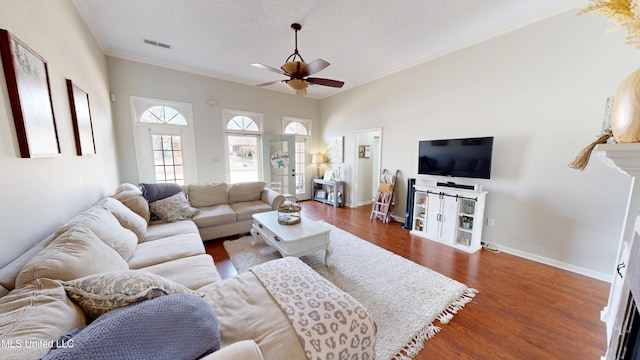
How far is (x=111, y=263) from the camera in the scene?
134 centimetres

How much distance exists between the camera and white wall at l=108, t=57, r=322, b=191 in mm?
3674

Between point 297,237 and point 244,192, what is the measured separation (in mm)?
1994

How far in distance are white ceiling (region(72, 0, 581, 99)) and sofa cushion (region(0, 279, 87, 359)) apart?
2775mm

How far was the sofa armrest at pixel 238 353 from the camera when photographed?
2.50 feet

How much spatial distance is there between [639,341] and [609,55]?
9.07 ft

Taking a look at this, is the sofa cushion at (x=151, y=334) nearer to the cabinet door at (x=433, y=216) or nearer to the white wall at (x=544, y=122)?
the cabinet door at (x=433, y=216)

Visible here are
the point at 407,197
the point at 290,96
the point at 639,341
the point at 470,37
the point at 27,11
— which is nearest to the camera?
the point at 639,341

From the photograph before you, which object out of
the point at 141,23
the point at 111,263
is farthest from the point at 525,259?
the point at 141,23

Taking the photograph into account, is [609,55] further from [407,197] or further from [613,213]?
[407,197]

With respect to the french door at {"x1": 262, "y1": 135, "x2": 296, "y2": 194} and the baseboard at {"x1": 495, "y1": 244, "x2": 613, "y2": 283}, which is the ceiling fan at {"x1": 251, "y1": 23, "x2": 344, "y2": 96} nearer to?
the french door at {"x1": 262, "y1": 135, "x2": 296, "y2": 194}

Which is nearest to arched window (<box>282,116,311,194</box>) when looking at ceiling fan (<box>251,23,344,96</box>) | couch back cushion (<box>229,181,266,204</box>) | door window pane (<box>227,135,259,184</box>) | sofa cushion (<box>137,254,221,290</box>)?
door window pane (<box>227,135,259,184</box>)

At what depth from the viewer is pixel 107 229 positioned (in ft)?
5.41

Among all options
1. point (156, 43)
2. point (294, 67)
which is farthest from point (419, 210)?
point (156, 43)

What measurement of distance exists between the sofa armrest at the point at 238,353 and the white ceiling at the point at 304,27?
2.94 m
